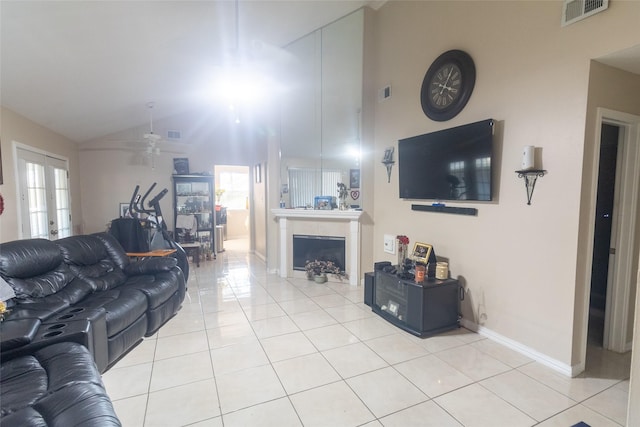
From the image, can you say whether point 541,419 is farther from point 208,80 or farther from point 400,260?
point 208,80

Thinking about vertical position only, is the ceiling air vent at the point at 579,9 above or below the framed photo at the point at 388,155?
above

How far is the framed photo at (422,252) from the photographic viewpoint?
317 centimetres

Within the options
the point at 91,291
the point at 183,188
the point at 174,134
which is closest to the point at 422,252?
the point at 91,291

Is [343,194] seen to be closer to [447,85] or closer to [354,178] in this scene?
[354,178]

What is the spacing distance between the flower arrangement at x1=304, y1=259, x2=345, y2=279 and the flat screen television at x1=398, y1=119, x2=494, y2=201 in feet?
5.31

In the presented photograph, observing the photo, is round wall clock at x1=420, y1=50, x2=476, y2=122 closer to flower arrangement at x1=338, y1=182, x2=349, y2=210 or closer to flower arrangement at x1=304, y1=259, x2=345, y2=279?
flower arrangement at x1=338, y1=182, x2=349, y2=210

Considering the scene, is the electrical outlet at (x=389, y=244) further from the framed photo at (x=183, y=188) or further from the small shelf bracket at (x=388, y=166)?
the framed photo at (x=183, y=188)

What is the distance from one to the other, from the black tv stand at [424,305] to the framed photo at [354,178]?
1.66 m

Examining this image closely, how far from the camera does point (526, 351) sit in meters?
2.52

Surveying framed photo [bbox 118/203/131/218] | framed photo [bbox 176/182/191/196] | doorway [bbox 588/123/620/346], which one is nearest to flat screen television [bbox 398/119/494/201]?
doorway [bbox 588/123/620/346]

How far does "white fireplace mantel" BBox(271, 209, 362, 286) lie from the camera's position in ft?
14.6

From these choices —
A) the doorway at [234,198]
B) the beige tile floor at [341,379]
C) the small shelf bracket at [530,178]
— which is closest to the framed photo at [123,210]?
the doorway at [234,198]

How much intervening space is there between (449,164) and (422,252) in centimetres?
95

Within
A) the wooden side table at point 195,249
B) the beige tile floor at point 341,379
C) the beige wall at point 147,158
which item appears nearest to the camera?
the beige tile floor at point 341,379
